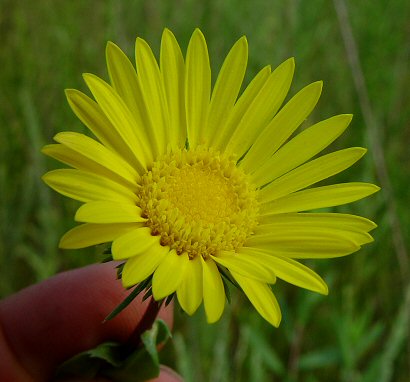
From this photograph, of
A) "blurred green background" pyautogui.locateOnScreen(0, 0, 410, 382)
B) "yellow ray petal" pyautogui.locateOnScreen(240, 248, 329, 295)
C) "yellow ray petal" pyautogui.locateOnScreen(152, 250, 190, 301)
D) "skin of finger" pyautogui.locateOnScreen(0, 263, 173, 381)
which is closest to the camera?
"yellow ray petal" pyautogui.locateOnScreen(152, 250, 190, 301)

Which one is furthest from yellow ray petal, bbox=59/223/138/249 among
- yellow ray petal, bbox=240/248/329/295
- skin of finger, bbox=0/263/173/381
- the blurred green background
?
the blurred green background

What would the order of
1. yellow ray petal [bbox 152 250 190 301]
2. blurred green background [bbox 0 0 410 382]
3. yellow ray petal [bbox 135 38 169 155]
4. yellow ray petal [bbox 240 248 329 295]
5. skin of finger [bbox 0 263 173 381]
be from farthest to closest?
blurred green background [bbox 0 0 410 382]
skin of finger [bbox 0 263 173 381]
yellow ray petal [bbox 135 38 169 155]
yellow ray petal [bbox 240 248 329 295]
yellow ray petal [bbox 152 250 190 301]

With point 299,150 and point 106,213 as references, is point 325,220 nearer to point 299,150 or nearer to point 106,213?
point 299,150

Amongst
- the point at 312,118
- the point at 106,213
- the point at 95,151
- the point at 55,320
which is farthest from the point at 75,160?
the point at 312,118

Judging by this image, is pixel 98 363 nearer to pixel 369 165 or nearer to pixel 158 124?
pixel 158 124

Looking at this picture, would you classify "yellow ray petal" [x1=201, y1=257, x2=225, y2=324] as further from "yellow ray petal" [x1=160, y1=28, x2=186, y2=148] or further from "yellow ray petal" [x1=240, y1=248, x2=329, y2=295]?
"yellow ray petal" [x1=160, y1=28, x2=186, y2=148]

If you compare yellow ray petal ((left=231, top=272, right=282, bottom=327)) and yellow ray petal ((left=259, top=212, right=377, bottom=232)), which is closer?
yellow ray petal ((left=231, top=272, right=282, bottom=327))

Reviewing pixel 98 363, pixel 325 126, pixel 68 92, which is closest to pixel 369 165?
pixel 325 126
